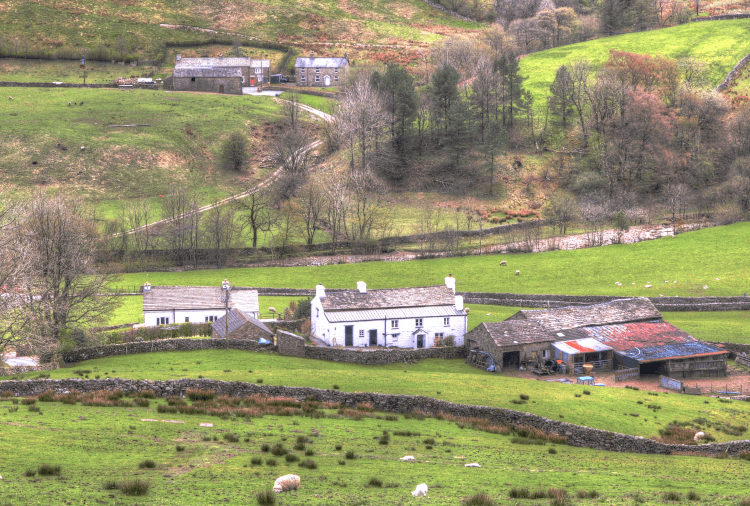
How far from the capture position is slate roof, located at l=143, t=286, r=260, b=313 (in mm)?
60281

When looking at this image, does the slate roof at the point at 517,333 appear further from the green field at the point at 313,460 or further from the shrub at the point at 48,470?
the shrub at the point at 48,470

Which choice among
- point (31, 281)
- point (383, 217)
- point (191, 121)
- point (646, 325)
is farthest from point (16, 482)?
point (191, 121)

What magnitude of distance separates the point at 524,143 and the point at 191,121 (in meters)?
55.1

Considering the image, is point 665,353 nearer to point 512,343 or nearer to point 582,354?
point 582,354

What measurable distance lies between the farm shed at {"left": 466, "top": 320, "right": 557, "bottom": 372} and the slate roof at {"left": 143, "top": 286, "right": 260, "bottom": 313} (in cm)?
1971

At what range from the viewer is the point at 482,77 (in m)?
118

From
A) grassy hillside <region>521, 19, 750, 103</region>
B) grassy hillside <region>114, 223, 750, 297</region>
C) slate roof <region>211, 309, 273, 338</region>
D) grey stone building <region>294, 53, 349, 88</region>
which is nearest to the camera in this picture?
slate roof <region>211, 309, 273, 338</region>

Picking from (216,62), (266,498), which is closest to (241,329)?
(266,498)

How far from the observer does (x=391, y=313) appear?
188ft

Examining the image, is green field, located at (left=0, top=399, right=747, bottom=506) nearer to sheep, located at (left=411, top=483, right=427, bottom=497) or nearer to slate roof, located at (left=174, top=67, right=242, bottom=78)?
sheep, located at (left=411, top=483, right=427, bottom=497)

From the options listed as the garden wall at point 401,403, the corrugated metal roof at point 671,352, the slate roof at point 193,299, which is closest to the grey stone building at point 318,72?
the slate roof at point 193,299

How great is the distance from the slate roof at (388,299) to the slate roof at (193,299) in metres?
8.07

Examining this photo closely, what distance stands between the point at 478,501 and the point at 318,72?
439 ft

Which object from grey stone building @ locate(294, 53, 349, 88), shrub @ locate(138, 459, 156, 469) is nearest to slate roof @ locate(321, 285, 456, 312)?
shrub @ locate(138, 459, 156, 469)
